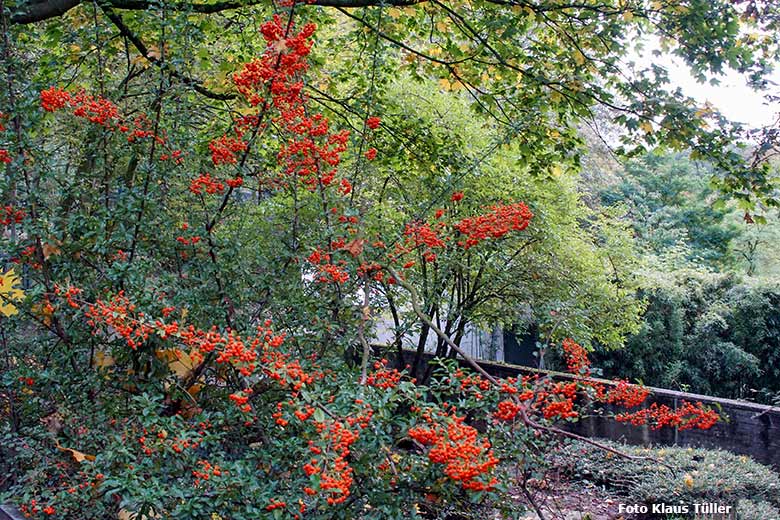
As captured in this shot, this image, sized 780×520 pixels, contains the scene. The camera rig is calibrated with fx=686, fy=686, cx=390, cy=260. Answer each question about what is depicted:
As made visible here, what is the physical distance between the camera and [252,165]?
3.49 metres

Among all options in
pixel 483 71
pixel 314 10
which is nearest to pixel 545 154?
pixel 483 71

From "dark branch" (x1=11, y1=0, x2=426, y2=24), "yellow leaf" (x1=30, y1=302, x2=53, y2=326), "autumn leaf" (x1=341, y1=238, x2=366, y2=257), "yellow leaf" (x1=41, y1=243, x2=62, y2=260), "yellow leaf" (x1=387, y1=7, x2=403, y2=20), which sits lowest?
"yellow leaf" (x1=30, y1=302, x2=53, y2=326)

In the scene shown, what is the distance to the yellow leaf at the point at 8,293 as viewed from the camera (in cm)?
238

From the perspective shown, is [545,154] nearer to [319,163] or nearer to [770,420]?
[319,163]

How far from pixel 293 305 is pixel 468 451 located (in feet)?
3.99

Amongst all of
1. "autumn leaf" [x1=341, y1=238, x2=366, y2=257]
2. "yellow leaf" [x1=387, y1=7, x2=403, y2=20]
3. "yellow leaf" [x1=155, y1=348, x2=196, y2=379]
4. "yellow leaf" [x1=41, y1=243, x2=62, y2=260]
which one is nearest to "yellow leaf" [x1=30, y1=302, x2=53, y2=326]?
"yellow leaf" [x1=41, y1=243, x2=62, y2=260]

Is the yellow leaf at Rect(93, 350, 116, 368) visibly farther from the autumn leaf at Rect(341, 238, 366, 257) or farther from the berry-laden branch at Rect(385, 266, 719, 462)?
the berry-laden branch at Rect(385, 266, 719, 462)

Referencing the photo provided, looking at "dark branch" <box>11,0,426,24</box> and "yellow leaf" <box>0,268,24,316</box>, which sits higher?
"dark branch" <box>11,0,426,24</box>

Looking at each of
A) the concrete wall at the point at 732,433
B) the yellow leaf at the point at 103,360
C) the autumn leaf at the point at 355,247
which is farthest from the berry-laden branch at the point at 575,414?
the concrete wall at the point at 732,433

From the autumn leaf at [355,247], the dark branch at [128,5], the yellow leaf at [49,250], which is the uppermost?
the dark branch at [128,5]

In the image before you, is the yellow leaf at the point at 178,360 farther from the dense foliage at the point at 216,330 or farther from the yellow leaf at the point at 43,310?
the yellow leaf at the point at 43,310

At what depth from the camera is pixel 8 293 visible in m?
2.61

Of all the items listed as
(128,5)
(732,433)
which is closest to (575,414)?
(128,5)

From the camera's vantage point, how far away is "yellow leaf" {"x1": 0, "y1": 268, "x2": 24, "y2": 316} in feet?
7.82
